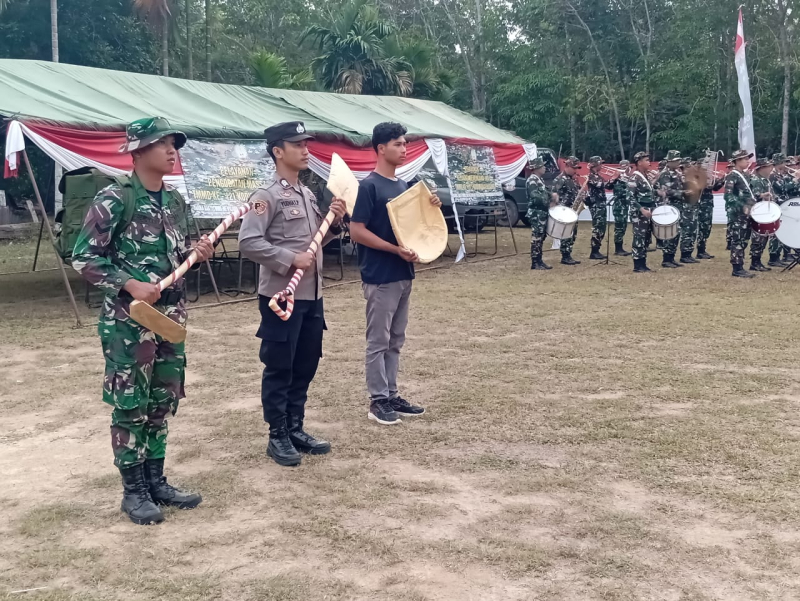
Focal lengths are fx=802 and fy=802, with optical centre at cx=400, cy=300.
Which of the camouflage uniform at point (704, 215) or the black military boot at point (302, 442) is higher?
the camouflage uniform at point (704, 215)

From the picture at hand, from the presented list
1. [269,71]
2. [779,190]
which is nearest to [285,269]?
[779,190]

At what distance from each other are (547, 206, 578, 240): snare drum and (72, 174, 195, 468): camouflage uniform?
28.0ft

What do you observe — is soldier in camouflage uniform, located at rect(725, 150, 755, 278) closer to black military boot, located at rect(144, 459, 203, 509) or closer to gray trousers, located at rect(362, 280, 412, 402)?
gray trousers, located at rect(362, 280, 412, 402)

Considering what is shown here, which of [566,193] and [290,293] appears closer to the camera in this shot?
[290,293]

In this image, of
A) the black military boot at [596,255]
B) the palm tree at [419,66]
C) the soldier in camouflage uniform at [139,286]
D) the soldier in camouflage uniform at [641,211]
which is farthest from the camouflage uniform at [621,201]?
the soldier in camouflage uniform at [139,286]

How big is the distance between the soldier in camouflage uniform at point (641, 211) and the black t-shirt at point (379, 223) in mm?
7460

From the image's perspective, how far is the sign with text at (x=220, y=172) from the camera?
29.8 ft

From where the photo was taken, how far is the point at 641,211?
37.6 feet

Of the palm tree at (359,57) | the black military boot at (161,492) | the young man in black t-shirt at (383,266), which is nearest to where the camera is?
the black military boot at (161,492)

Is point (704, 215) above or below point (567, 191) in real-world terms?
below

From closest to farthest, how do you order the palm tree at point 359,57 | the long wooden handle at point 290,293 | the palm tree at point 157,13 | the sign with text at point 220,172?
the long wooden handle at point 290,293
the sign with text at point 220,172
the palm tree at point 359,57
the palm tree at point 157,13

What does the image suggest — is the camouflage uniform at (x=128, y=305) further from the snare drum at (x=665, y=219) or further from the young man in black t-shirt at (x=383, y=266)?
the snare drum at (x=665, y=219)

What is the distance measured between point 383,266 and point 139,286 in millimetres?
1819

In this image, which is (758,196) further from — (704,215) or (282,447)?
(282,447)
